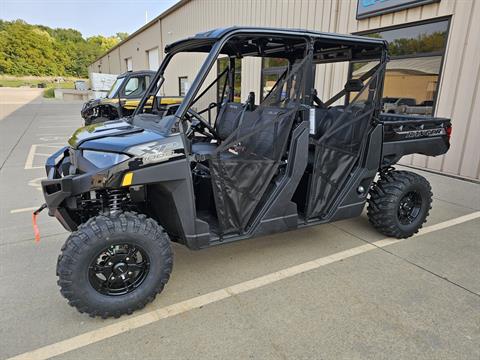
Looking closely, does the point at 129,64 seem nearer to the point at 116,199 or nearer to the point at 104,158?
the point at 116,199

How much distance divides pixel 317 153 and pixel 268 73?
3789mm

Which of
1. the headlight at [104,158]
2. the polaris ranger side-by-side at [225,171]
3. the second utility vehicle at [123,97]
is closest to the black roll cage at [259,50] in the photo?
the polaris ranger side-by-side at [225,171]

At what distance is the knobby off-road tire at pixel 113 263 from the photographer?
2219 mm

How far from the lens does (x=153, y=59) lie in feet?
76.4

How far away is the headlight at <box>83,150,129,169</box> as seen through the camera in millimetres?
2283

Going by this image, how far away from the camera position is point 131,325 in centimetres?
236

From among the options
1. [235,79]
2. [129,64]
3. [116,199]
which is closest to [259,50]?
[235,79]

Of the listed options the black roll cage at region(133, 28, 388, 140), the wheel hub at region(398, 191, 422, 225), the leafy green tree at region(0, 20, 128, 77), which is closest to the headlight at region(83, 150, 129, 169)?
the black roll cage at region(133, 28, 388, 140)

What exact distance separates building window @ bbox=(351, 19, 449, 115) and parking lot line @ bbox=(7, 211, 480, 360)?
13.0 feet

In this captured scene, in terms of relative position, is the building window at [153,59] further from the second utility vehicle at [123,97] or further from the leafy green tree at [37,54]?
the leafy green tree at [37,54]

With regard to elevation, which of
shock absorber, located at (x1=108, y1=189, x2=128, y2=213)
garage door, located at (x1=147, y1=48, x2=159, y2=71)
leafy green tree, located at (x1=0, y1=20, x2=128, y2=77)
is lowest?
shock absorber, located at (x1=108, y1=189, x2=128, y2=213)

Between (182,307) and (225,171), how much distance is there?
1.09 metres

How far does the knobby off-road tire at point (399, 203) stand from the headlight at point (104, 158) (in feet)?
8.83

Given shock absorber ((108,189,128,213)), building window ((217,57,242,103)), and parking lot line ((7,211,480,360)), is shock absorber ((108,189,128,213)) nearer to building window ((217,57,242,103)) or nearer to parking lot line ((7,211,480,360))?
parking lot line ((7,211,480,360))
